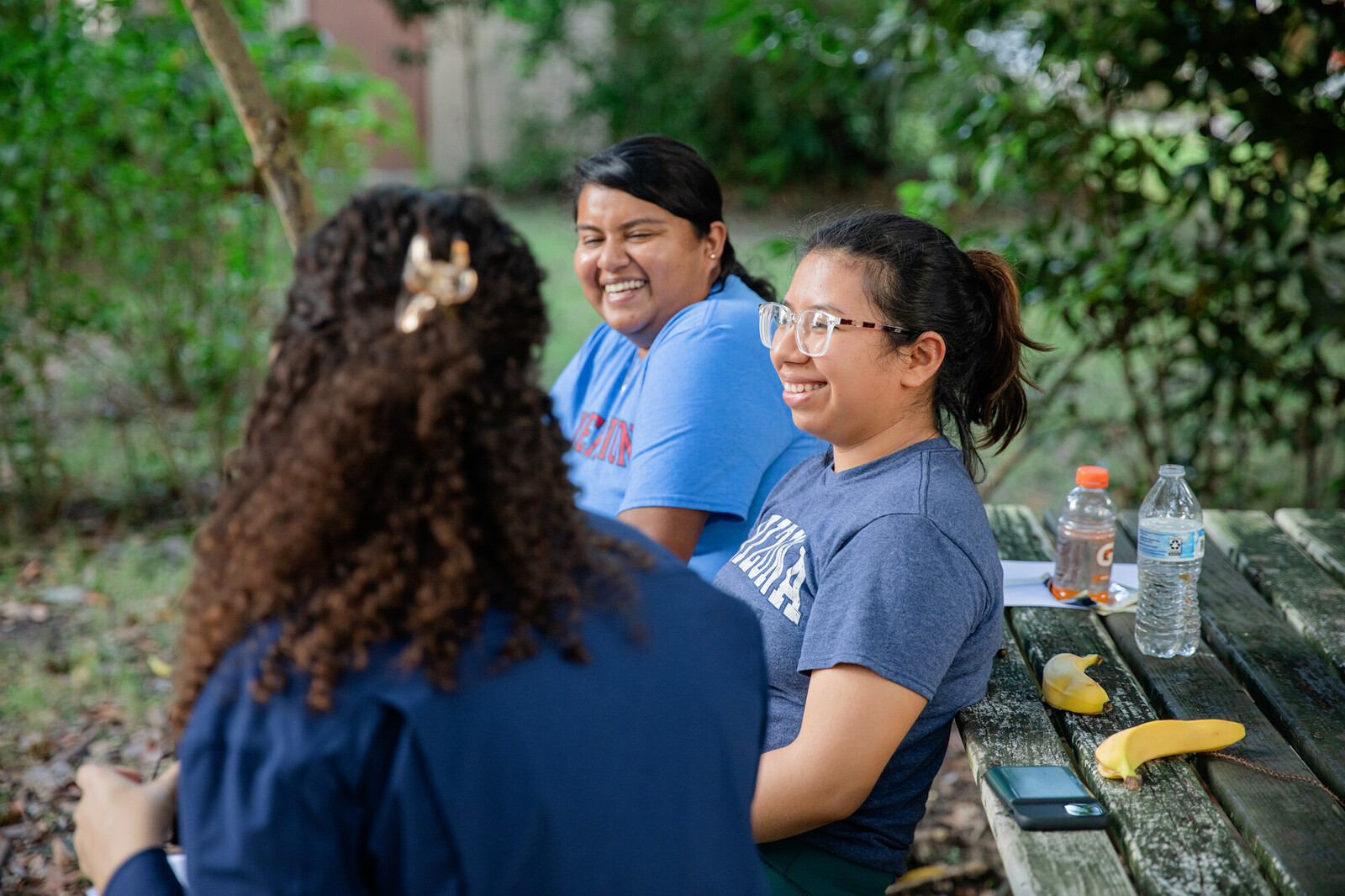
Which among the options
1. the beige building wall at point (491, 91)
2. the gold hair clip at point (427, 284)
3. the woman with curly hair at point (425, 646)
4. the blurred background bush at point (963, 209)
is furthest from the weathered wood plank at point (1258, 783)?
the beige building wall at point (491, 91)

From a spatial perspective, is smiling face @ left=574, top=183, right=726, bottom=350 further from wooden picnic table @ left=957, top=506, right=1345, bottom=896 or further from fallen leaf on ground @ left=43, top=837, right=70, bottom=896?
fallen leaf on ground @ left=43, top=837, right=70, bottom=896

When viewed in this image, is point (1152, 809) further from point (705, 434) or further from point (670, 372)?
point (670, 372)

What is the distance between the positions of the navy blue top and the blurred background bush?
1.95 metres

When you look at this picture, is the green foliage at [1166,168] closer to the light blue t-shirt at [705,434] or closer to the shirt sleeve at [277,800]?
the light blue t-shirt at [705,434]

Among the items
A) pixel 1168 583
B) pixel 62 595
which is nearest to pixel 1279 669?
pixel 1168 583

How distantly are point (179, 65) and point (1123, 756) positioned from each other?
181 inches

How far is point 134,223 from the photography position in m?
4.63

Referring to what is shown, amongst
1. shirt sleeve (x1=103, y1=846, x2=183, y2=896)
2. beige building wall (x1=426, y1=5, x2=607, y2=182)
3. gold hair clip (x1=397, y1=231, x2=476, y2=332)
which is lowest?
shirt sleeve (x1=103, y1=846, x2=183, y2=896)

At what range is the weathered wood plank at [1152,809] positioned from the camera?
1.39 m

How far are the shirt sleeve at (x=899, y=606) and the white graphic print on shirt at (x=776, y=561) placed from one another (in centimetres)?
10

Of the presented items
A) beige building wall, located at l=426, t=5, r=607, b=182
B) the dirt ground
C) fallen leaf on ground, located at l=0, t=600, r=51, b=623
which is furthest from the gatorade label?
beige building wall, located at l=426, t=5, r=607, b=182

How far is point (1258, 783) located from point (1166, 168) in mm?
2919

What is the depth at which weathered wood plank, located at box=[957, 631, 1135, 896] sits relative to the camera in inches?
54.4

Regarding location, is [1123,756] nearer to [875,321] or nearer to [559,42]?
[875,321]
